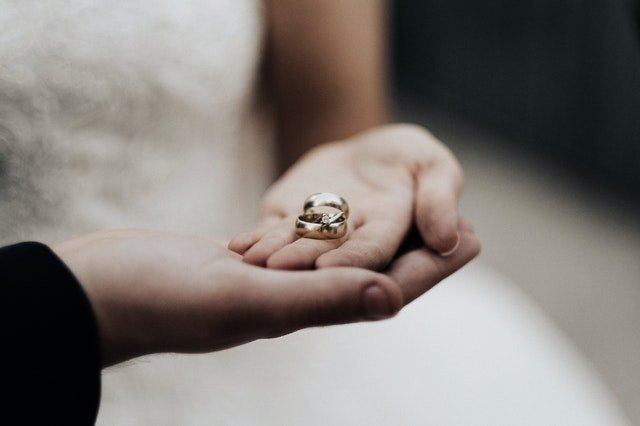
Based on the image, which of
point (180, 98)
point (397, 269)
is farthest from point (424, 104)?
point (397, 269)

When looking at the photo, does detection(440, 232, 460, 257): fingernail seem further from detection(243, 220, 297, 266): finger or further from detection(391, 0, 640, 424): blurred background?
detection(391, 0, 640, 424): blurred background

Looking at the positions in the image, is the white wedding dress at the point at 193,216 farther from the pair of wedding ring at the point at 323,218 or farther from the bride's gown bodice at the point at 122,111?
the pair of wedding ring at the point at 323,218

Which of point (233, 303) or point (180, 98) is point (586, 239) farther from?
point (233, 303)

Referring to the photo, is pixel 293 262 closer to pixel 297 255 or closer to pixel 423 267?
pixel 297 255

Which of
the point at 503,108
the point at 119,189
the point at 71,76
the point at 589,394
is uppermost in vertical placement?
the point at 71,76

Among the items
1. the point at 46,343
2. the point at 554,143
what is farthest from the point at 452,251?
the point at 554,143

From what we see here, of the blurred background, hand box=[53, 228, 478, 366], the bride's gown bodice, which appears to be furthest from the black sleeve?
the blurred background
